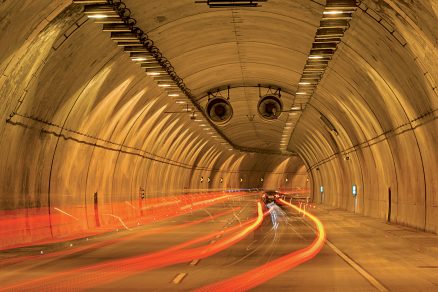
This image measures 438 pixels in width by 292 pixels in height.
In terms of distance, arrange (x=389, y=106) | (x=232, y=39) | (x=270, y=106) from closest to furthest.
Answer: (x=389, y=106), (x=232, y=39), (x=270, y=106)

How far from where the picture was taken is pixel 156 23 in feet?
76.1

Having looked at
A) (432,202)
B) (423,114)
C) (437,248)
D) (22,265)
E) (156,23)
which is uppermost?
(156,23)

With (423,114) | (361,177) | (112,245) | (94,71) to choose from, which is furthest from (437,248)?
(361,177)

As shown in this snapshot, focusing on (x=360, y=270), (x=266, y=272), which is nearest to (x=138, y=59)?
(x=266, y=272)

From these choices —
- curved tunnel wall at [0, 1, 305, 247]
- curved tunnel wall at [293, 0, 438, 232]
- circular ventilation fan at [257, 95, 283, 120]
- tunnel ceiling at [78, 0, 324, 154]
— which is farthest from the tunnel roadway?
circular ventilation fan at [257, 95, 283, 120]

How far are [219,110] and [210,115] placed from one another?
0.45 meters

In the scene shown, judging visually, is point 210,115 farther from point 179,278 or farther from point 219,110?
point 179,278

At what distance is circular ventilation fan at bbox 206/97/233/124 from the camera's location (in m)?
34.5

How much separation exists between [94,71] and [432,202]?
11.7m

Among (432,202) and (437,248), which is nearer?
(437,248)

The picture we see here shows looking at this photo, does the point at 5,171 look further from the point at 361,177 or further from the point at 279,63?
the point at 361,177

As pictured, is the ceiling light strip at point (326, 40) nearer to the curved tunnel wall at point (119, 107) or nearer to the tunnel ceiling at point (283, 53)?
the tunnel ceiling at point (283, 53)

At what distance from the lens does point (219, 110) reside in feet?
114

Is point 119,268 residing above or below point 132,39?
below
